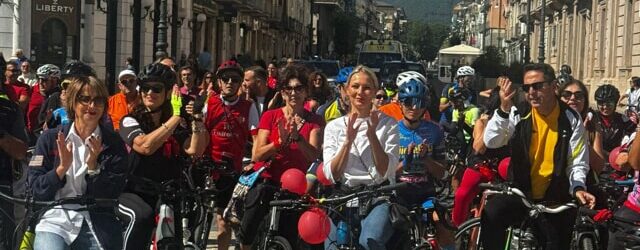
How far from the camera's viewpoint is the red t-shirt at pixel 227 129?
27.4ft

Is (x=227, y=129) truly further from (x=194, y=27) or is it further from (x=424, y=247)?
(x=194, y=27)

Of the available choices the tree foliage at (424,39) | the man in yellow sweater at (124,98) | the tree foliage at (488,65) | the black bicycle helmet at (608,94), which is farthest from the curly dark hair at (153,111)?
the tree foliage at (424,39)

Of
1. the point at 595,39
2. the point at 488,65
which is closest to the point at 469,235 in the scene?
the point at 595,39

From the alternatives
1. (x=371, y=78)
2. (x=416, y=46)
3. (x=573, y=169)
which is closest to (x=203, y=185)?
(x=371, y=78)

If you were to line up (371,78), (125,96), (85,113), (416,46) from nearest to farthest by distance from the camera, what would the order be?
(85,113) → (371,78) → (125,96) → (416,46)

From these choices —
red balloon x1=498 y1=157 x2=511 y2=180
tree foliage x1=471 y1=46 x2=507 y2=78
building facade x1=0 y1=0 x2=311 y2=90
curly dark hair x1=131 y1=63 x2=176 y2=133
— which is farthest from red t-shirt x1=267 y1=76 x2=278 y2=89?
tree foliage x1=471 y1=46 x2=507 y2=78

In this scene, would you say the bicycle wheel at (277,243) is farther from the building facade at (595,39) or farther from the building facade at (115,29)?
the building facade at (595,39)

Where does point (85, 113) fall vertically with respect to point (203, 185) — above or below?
above

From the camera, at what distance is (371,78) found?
618cm

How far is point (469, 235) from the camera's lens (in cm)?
727

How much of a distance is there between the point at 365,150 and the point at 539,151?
1129 millimetres

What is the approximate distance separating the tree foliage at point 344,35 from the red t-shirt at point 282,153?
3449 inches

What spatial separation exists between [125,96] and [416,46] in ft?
586

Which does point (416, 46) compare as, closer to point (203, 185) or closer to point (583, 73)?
point (583, 73)
